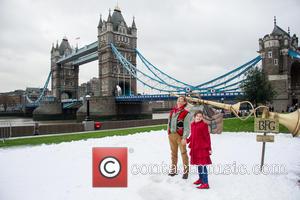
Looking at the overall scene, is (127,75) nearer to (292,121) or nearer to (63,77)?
(63,77)

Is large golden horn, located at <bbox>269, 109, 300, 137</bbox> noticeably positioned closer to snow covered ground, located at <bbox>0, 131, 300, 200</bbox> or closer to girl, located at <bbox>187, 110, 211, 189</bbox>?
snow covered ground, located at <bbox>0, 131, 300, 200</bbox>

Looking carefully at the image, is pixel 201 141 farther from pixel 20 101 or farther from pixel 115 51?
pixel 20 101

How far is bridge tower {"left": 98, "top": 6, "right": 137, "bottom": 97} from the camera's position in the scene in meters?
51.3

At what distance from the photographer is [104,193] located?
3.71 m

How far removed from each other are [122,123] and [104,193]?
42.6ft

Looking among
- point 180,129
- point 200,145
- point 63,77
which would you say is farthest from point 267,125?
point 63,77

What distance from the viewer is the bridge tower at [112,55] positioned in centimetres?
5134

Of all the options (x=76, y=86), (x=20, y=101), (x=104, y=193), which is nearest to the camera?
(x=104, y=193)

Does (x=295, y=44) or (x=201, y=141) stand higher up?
(x=295, y=44)

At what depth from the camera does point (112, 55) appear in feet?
171

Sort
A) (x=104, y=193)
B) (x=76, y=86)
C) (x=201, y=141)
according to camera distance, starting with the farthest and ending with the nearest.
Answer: (x=76, y=86)
(x=201, y=141)
(x=104, y=193)

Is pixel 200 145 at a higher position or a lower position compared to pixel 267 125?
lower

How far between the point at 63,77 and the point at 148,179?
248 feet

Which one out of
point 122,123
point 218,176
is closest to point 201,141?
point 218,176
